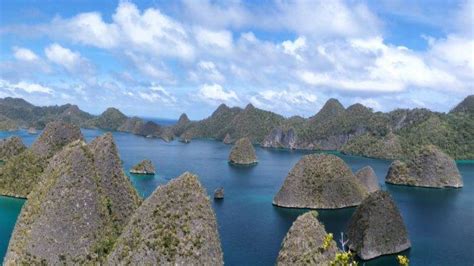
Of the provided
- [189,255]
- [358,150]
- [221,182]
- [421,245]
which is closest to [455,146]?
[358,150]

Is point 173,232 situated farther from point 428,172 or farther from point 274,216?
point 428,172

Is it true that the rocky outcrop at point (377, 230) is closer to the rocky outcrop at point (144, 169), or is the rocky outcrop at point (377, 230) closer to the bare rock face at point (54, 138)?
the bare rock face at point (54, 138)

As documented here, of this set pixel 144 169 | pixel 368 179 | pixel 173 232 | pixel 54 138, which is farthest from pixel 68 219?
pixel 144 169

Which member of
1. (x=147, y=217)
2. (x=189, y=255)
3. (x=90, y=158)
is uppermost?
(x=90, y=158)

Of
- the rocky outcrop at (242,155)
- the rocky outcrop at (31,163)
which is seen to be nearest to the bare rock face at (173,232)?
the rocky outcrop at (31,163)

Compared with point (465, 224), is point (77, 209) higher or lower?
higher

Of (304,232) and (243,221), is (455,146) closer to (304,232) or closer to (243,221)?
(243,221)
